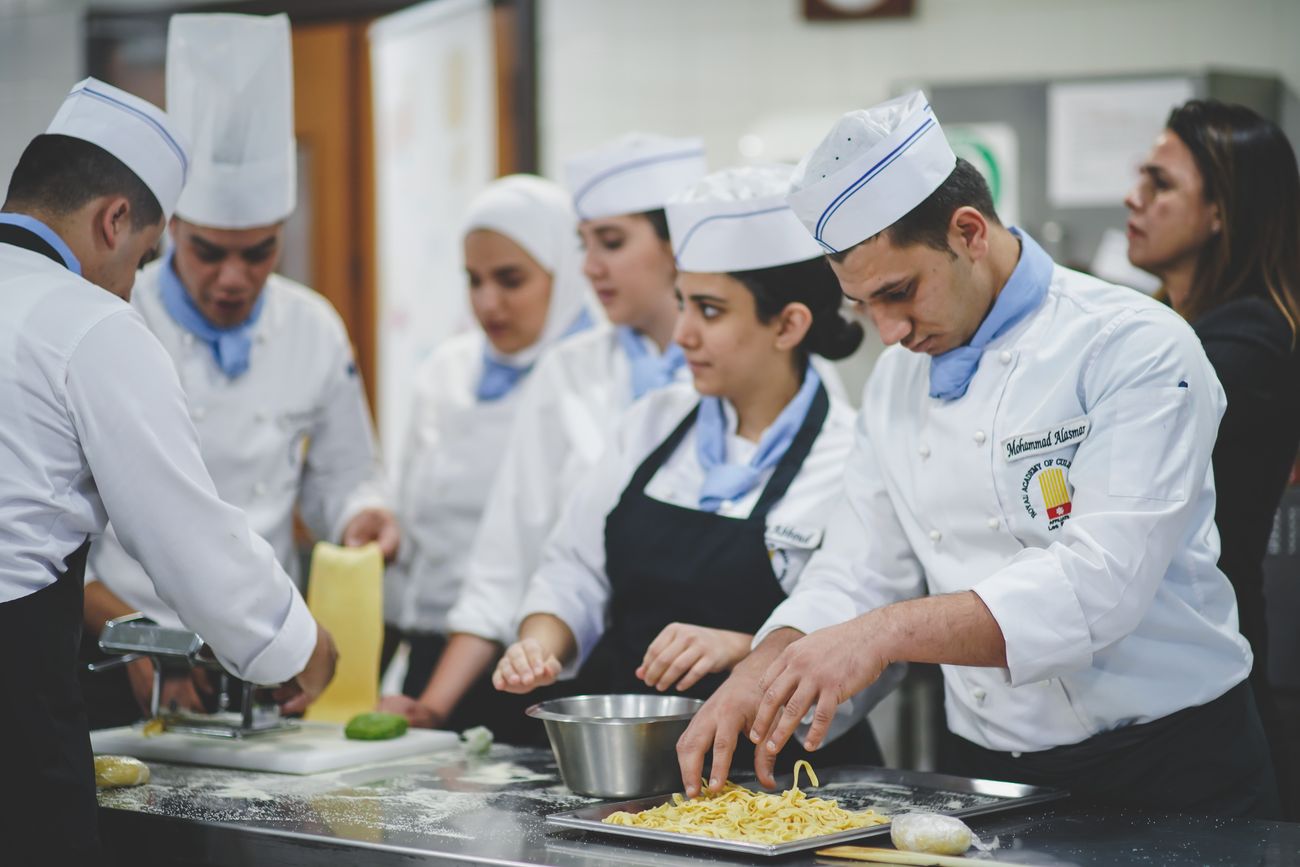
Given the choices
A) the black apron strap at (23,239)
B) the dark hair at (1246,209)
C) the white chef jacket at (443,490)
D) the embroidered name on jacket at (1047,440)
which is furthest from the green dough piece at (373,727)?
the dark hair at (1246,209)

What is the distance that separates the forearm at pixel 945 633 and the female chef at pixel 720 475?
1.64 ft

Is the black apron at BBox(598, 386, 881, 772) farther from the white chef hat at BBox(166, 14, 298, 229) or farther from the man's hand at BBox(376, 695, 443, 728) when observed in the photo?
the white chef hat at BBox(166, 14, 298, 229)

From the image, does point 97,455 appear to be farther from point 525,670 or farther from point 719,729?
point 719,729

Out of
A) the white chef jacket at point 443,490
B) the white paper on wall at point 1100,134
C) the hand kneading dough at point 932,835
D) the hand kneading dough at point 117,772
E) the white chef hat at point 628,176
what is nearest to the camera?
the hand kneading dough at point 932,835

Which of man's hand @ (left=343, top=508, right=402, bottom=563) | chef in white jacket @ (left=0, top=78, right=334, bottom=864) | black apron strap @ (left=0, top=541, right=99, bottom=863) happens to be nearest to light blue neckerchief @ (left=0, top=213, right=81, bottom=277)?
chef in white jacket @ (left=0, top=78, right=334, bottom=864)

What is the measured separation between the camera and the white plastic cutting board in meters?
2.27

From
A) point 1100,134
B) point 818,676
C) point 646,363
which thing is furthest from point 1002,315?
point 1100,134

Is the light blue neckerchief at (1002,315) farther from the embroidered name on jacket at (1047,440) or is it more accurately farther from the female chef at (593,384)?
the female chef at (593,384)

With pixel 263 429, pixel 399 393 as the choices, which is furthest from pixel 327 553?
pixel 399 393

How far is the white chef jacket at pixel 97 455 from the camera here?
1.86 metres

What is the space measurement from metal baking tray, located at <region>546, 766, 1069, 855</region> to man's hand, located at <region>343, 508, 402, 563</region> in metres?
1.24

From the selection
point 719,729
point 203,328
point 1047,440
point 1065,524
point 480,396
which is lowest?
point 719,729

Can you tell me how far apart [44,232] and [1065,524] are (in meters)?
1.44

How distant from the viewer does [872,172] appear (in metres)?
1.93
